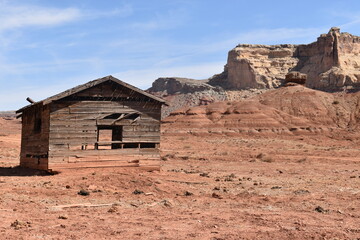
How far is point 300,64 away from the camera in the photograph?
122188 millimetres

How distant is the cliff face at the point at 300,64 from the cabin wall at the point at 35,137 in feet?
292

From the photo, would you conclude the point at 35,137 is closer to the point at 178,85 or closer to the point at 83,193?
the point at 83,193

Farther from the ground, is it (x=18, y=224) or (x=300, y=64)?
(x=300, y=64)

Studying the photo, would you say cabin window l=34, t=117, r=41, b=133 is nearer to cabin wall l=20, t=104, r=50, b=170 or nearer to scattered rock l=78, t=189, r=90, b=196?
cabin wall l=20, t=104, r=50, b=170

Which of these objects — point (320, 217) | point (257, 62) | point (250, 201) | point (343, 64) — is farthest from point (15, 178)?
point (257, 62)

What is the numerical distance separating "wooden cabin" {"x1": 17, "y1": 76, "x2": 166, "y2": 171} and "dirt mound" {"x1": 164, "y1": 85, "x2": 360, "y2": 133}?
39327 mm

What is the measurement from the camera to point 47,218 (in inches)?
364

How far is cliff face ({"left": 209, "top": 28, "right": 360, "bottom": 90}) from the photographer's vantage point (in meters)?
100

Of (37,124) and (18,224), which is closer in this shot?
(18,224)

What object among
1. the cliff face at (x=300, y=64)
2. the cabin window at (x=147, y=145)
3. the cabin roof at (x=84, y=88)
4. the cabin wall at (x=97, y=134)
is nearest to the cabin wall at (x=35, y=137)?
the cabin wall at (x=97, y=134)

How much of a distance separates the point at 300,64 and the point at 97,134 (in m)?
114

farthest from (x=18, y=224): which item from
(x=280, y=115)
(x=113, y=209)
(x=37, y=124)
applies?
(x=280, y=115)

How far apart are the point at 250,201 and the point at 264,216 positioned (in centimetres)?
235

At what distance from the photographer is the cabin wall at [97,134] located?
1639 cm
